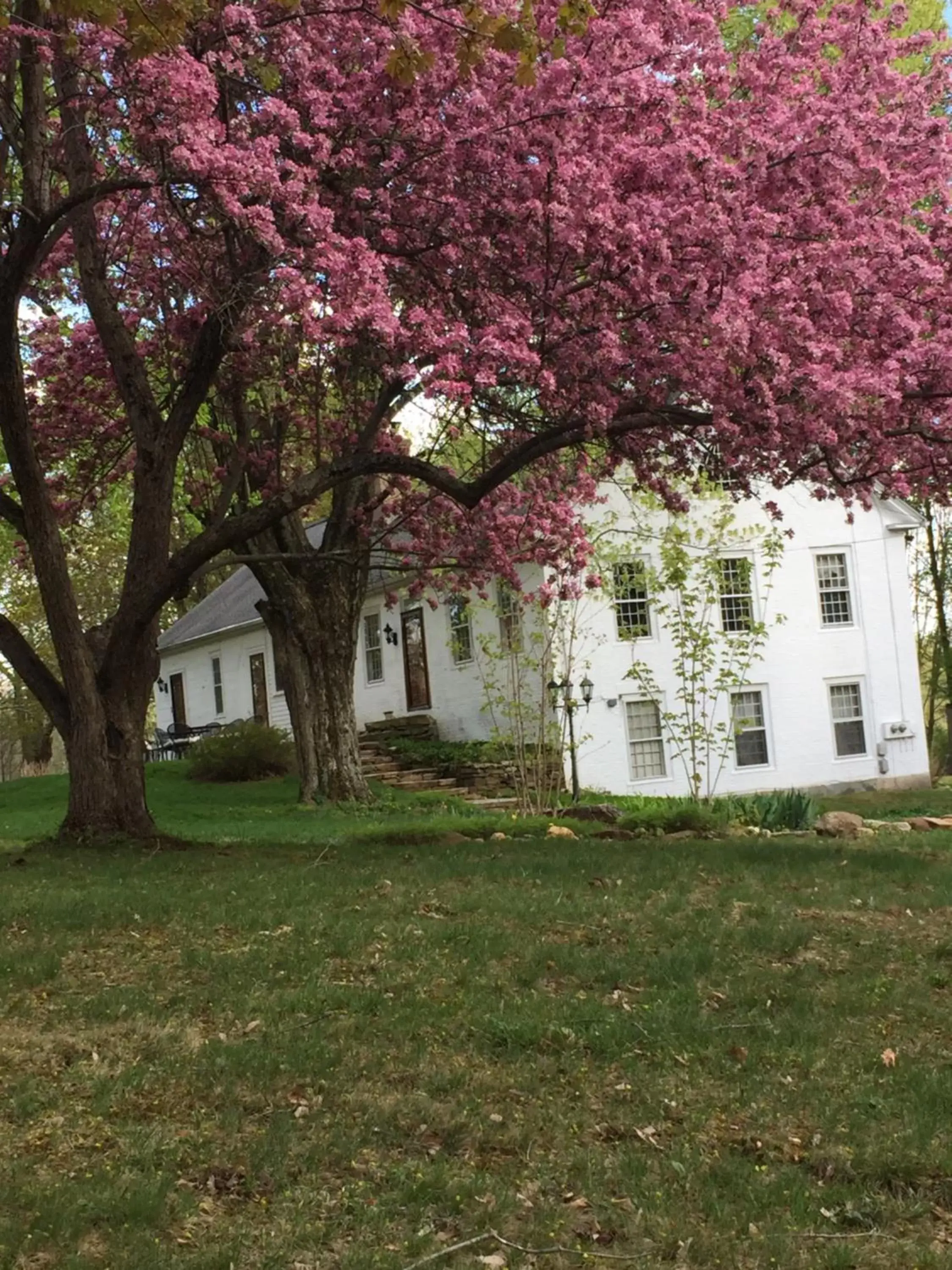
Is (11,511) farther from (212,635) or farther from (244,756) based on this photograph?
(212,635)

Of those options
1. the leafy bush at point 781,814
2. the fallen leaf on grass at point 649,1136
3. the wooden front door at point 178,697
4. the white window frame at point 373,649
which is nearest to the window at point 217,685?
the wooden front door at point 178,697

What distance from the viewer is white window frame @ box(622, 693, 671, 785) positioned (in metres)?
24.1

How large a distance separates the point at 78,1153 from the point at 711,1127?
93.8 inches

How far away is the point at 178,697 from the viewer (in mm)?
38375

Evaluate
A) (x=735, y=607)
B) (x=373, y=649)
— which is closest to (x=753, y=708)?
(x=735, y=607)

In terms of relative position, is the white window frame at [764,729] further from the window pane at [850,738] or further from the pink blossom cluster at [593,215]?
the pink blossom cluster at [593,215]

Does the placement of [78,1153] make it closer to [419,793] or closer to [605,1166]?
[605,1166]

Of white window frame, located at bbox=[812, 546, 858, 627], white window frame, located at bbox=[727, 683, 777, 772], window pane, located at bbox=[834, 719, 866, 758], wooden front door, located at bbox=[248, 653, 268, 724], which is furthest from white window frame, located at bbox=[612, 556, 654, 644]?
wooden front door, located at bbox=[248, 653, 268, 724]

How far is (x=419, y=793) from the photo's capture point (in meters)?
20.7

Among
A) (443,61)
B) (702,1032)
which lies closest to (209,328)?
(443,61)

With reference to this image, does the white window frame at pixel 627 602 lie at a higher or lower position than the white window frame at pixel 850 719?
higher

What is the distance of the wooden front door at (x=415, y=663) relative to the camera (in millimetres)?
27391

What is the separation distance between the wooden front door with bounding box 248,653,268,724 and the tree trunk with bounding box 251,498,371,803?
1423 centimetres

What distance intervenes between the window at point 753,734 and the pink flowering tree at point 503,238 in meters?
14.6
